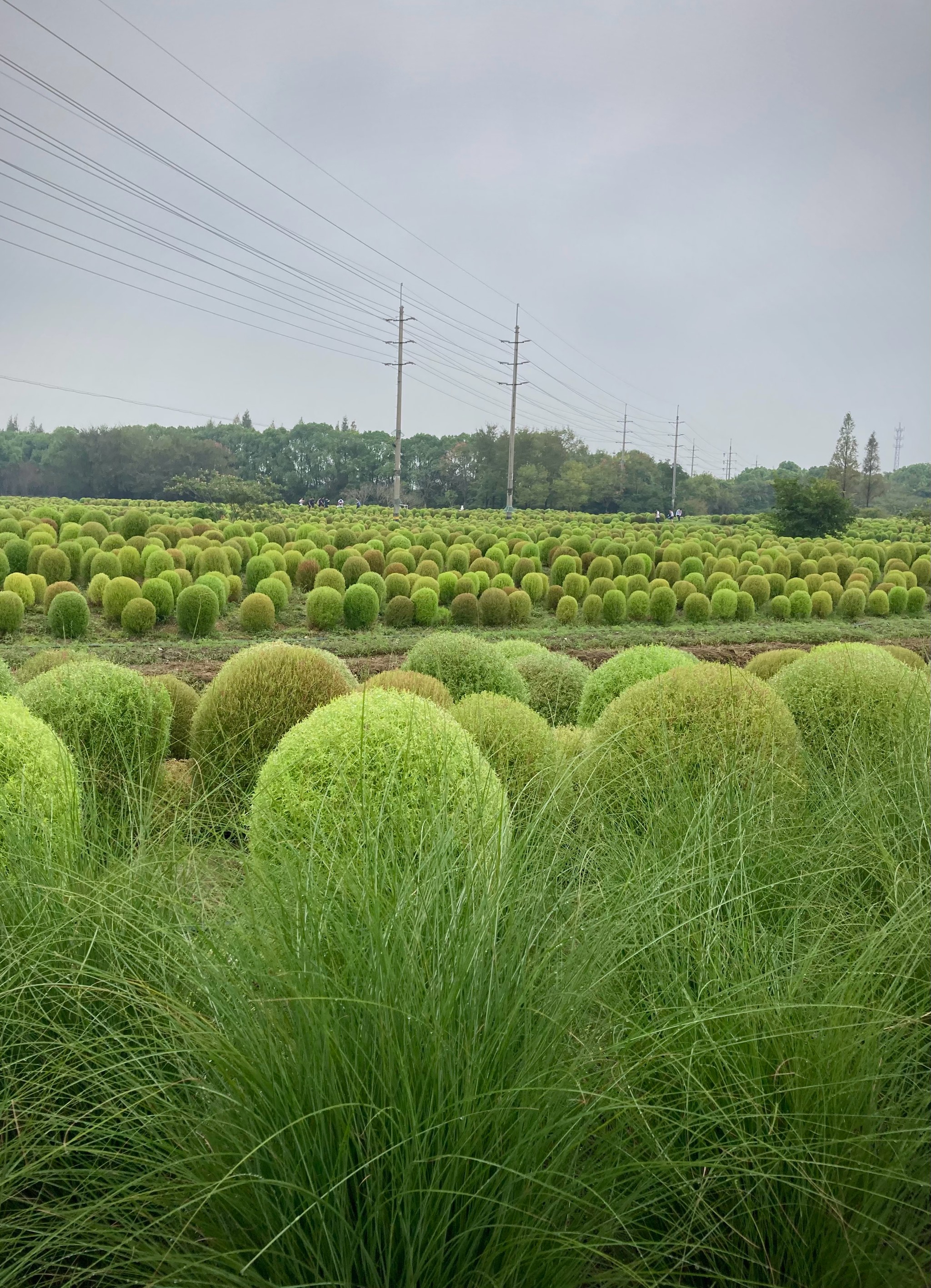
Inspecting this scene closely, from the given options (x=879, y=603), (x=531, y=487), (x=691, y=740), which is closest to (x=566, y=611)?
(x=879, y=603)

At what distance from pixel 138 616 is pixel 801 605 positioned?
13.0 meters

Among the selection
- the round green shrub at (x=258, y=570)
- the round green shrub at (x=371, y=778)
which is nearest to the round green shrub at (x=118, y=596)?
the round green shrub at (x=258, y=570)

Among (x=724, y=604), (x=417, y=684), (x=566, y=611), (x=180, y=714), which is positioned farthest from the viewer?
(x=724, y=604)

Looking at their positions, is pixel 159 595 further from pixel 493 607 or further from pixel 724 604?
pixel 724 604

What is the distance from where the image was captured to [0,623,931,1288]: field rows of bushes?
5.29ft

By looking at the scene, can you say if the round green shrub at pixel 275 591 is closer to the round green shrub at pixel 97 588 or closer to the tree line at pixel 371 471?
the round green shrub at pixel 97 588

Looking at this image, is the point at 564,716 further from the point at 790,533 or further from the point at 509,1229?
the point at 790,533

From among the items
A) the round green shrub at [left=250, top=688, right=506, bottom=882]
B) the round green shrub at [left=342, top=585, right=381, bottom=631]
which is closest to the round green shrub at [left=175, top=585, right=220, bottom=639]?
the round green shrub at [left=342, top=585, right=381, bottom=631]

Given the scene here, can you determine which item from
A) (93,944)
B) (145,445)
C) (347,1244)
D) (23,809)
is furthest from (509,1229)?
(145,445)

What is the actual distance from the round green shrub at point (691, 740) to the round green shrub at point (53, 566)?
39.2ft

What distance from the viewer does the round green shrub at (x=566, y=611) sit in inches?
676

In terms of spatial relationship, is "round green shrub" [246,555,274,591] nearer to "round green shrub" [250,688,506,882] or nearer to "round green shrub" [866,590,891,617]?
"round green shrub" [866,590,891,617]

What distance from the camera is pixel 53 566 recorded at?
14.2 metres

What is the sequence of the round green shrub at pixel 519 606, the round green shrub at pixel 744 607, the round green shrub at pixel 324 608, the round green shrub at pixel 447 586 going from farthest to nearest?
the round green shrub at pixel 744 607 < the round green shrub at pixel 447 586 < the round green shrub at pixel 519 606 < the round green shrub at pixel 324 608
